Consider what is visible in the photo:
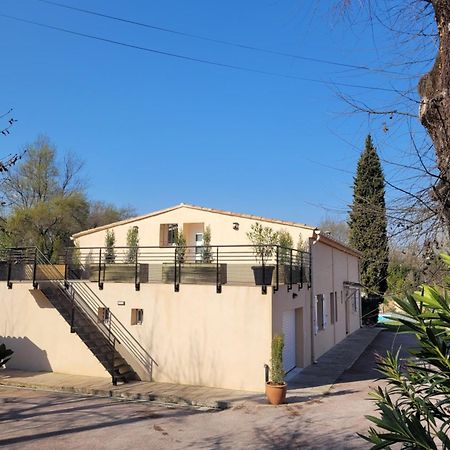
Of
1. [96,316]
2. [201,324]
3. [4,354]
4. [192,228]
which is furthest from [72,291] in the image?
[192,228]

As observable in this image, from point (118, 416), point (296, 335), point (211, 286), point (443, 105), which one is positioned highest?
point (443, 105)

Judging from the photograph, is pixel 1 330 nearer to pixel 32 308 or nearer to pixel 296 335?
pixel 32 308

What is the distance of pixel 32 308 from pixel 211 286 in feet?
22.3

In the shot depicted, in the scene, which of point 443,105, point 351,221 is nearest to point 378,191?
point 351,221

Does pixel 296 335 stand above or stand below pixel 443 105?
below

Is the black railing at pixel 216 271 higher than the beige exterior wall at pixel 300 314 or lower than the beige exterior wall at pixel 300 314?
higher

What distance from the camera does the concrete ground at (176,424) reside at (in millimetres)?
8047

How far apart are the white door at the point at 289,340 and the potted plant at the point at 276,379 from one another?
274 centimetres

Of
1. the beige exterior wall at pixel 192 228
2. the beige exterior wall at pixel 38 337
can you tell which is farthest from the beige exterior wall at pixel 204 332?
the beige exterior wall at pixel 192 228

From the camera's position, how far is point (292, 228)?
16.4 meters

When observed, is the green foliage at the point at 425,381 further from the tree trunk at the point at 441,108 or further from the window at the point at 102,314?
the window at the point at 102,314

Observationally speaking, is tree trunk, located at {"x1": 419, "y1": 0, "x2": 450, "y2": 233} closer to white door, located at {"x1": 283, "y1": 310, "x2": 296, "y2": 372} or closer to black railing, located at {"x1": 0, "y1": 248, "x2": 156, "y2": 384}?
white door, located at {"x1": 283, "y1": 310, "x2": 296, "y2": 372}

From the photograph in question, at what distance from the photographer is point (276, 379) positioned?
35.7 feet

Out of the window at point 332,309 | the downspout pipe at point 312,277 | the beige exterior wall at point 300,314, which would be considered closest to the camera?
the beige exterior wall at point 300,314
